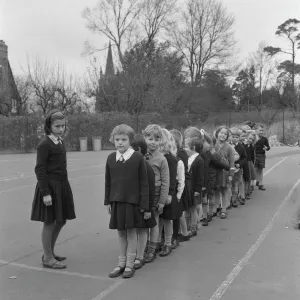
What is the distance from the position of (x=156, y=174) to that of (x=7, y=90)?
38902mm

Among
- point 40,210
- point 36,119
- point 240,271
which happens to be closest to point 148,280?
point 240,271

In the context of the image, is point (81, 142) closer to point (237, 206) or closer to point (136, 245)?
point (237, 206)

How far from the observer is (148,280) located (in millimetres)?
4406

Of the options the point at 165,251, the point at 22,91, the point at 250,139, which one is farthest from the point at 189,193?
the point at 22,91

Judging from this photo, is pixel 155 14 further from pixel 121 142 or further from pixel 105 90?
pixel 121 142

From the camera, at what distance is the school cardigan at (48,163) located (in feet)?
15.4

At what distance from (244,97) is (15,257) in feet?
170

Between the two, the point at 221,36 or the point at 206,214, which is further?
the point at 221,36

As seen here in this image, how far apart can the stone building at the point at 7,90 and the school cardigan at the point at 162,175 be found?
3448cm

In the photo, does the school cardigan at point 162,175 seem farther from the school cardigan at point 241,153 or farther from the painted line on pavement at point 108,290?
the school cardigan at point 241,153

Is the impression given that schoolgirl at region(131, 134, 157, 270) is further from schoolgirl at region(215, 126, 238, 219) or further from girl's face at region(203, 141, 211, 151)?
schoolgirl at region(215, 126, 238, 219)

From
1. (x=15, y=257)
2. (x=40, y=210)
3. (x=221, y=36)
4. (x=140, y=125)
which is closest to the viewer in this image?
(x=40, y=210)

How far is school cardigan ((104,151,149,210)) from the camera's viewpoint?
4586 millimetres

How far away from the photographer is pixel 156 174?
5.04 meters
